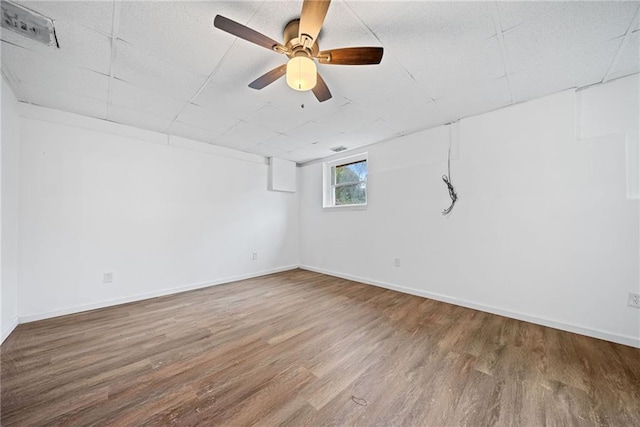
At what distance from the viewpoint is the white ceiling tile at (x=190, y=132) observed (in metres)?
3.09

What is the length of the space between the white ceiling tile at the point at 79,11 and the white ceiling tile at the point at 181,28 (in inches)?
3.0

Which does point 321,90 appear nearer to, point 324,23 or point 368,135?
point 324,23

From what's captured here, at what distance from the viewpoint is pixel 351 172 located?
4395 mm

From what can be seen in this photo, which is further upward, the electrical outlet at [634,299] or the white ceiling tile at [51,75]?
the white ceiling tile at [51,75]

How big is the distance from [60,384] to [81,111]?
2803 millimetres

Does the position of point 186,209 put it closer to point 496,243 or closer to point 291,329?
point 291,329

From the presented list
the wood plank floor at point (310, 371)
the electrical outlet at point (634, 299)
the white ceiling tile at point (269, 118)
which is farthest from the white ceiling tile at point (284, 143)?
the electrical outlet at point (634, 299)

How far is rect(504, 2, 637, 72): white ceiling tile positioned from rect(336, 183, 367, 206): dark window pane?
2.60m

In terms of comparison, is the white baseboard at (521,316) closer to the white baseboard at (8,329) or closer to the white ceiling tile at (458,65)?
the white ceiling tile at (458,65)

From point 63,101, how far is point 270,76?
245cm

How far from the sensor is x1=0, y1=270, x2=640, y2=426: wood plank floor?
1.29m

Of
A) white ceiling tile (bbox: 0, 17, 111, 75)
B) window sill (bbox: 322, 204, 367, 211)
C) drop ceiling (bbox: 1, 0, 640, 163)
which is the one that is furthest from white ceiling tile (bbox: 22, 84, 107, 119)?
window sill (bbox: 322, 204, 367, 211)

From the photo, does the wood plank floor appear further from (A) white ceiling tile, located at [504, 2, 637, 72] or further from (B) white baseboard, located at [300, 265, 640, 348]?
(A) white ceiling tile, located at [504, 2, 637, 72]

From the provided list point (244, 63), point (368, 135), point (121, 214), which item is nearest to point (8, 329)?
point (121, 214)
